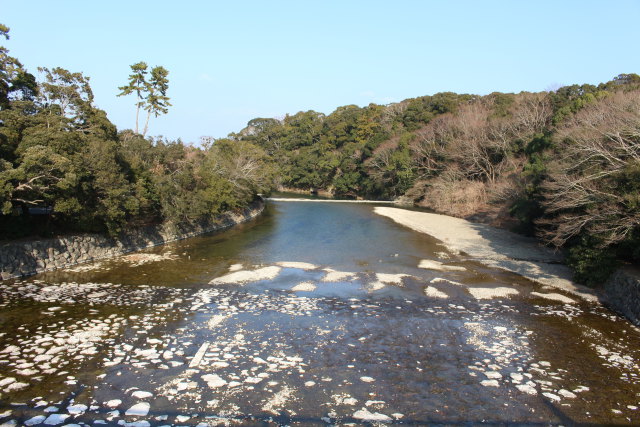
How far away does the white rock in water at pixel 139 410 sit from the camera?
26.2 ft

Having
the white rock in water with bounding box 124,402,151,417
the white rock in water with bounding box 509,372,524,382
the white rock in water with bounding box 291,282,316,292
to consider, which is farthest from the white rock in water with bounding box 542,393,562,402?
the white rock in water with bounding box 291,282,316,292

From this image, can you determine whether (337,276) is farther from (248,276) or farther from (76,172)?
(76,172)

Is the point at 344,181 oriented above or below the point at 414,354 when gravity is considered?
above

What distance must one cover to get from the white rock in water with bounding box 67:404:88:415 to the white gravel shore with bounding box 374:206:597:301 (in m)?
17.2

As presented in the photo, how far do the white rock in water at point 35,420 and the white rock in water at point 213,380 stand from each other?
9.96ft

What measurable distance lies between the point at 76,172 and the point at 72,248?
12.9ft

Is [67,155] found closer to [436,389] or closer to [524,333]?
[436,389]

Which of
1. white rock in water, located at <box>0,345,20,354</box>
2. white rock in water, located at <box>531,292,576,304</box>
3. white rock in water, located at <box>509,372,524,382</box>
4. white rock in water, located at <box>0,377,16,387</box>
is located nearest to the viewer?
white rock in water, located at <box>0,377,16,387</box>

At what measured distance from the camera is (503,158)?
45.4m

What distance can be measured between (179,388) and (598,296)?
628 inches

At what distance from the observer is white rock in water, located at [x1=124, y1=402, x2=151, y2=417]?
7984 mm

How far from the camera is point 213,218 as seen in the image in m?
34.7

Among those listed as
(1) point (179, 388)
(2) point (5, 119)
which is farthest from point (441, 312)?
(2) point (5, 119)

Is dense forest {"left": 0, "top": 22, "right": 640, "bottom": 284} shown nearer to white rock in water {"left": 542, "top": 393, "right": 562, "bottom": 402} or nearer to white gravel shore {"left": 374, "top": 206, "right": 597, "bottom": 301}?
white gravel shore {"left": 374, "top": 206, "right": 597, "bottom": 301}
